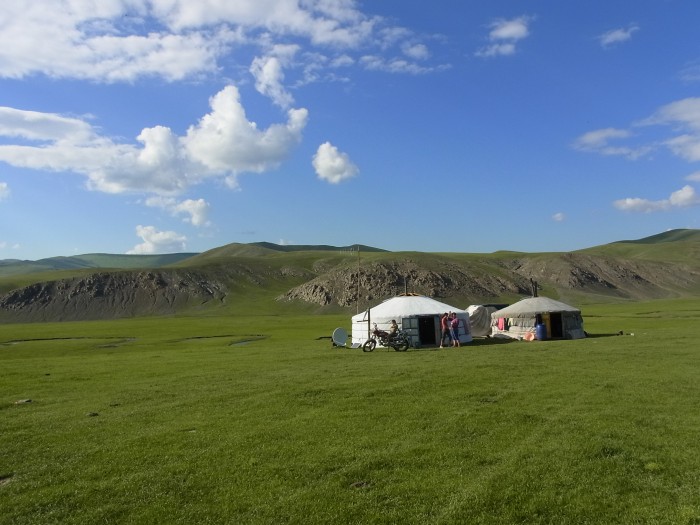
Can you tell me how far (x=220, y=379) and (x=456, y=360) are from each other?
9.58 m

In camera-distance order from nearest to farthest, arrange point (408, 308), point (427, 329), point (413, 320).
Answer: point (413, 320) → point (427, 329) → point (408, 308)

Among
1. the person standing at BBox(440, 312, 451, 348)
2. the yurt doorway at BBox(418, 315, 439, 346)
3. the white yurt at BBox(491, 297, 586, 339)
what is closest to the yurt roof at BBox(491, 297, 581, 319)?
the white yurt at BBox(491, 297, 586, 339)

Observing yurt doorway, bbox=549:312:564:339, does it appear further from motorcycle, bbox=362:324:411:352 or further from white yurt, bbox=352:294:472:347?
motorcycle, bbox=362:324:411:352

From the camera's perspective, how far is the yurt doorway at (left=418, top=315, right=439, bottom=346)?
108 ft

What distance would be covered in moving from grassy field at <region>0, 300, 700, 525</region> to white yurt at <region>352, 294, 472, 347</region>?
15217 mm

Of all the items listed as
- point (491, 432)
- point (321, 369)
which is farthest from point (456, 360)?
point (491, 432)

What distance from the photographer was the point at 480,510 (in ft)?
22.1

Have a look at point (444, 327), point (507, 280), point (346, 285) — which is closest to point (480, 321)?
point (444, 327)

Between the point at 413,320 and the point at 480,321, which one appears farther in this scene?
the point at 480,321

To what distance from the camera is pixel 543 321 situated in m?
34.9

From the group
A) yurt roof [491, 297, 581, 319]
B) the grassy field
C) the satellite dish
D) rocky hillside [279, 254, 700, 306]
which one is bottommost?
the grassy field

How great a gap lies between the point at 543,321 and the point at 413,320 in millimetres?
8783

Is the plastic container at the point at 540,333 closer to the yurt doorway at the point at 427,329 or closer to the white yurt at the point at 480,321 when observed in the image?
the white yurt at the point at 480,321

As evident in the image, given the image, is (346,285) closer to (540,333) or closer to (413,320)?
(540,333)
